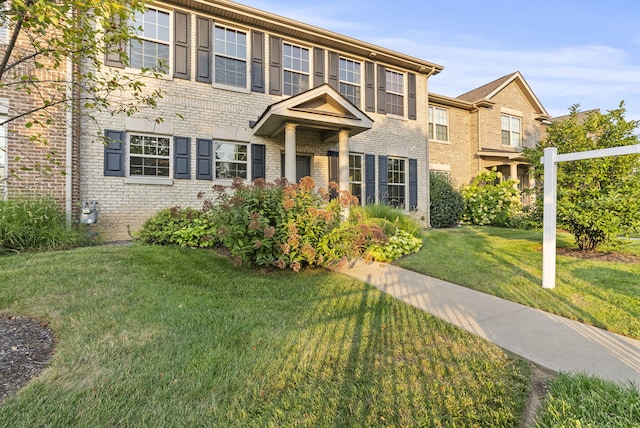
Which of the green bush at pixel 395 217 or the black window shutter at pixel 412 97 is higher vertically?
the black window shutter at pixel 412 97

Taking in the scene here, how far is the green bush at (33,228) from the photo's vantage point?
581 centimetres

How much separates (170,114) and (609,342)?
30.7 ft

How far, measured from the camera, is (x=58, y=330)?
9.24 ft

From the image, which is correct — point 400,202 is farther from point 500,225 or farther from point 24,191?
Answer: point 24,191

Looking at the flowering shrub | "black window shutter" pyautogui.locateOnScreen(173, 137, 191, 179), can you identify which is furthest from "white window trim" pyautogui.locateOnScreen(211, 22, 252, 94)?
the flowering shrub

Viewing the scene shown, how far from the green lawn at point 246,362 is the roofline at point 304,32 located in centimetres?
780

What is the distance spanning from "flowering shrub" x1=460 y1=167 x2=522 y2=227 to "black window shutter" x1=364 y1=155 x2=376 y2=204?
4.86 meters

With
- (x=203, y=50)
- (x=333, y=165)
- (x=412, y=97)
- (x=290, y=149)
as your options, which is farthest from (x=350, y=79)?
(x=203, y=50)

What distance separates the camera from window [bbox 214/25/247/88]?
9102 millimetres

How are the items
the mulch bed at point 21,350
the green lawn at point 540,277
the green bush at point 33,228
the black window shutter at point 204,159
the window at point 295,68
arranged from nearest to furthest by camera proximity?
the mulch bed at point 21,350 → the green lawn at point 540,277 → the green bush at point 33,228 → the black window shutter at point 204,159 → the window at point 295,68

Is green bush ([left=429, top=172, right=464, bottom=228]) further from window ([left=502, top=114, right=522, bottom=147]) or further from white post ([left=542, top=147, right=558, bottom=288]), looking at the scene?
white post ([left=542, top=147, right=558, bottom=288])

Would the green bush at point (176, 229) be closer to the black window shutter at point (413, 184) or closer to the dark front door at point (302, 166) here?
the dark front door at point (302, 166)

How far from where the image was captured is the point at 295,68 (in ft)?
33.4

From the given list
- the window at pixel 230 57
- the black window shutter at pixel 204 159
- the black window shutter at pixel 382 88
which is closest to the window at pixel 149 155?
the black window shutter at pixel 204 159
